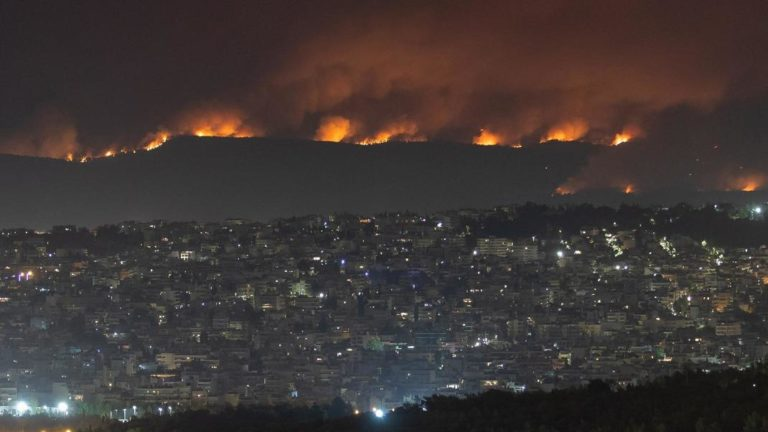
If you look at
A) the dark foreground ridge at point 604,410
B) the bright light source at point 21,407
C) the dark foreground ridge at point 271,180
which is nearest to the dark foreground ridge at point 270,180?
the dark foreground ridge at point 271,180

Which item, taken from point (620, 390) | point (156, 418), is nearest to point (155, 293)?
point (156, 418)

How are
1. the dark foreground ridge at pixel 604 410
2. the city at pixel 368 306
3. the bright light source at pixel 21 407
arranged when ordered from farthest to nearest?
the city at pixel 368 306 → the bright light source at pixel 21 407 → the dark foreground ridge at pixel 604 410

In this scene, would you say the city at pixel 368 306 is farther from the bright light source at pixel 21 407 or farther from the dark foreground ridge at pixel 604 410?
the dark foreground ridge at pixel 604 410

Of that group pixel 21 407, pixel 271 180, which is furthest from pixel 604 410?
pixel 271 180

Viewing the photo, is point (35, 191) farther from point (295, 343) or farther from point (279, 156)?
point (295, 343)

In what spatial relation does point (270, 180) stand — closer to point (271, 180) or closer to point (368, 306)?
point (271, 180)

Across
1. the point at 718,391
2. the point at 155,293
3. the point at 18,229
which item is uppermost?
the point at 18,229
